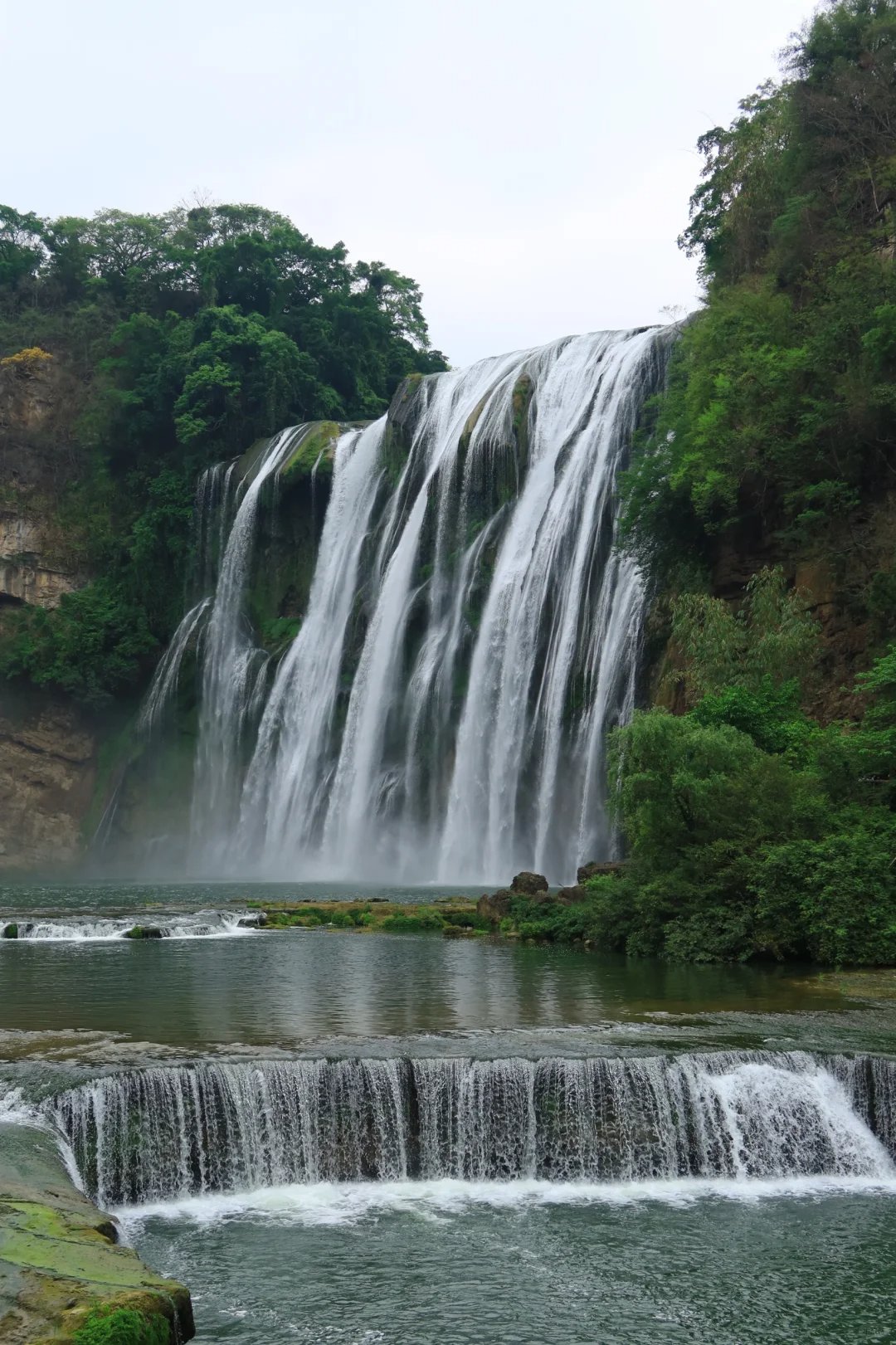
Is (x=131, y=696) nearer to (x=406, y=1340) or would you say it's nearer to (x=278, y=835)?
(x=278, y=835)

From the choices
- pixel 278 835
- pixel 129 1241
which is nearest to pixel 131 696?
pixel 278 835

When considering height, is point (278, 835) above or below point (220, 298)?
below

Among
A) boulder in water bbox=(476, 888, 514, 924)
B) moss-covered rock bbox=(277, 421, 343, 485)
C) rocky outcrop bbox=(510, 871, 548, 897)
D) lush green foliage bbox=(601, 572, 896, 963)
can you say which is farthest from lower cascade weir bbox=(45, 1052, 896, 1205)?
moss-covered rock bbox=(277, 421, 343, 485)

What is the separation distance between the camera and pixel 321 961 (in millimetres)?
19672

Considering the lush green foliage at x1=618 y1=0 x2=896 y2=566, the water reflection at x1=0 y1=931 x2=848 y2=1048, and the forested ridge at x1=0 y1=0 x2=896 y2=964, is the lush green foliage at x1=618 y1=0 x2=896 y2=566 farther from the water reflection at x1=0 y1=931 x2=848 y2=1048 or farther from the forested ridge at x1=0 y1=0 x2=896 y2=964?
the water reflection at x1=0 y1=931 x2=848 y2=1048

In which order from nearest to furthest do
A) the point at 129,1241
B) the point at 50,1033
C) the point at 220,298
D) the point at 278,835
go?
the point at 129,1241 < the point at 50,1033 < the point at 278,835 < the point at 220,298

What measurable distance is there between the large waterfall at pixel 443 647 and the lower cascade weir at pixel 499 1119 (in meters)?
18.6

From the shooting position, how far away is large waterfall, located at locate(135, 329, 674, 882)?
34.2 m

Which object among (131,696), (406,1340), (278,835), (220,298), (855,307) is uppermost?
(220,298)

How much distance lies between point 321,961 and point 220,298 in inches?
1920

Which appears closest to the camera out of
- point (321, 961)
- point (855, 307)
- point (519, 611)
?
point (321, 961)

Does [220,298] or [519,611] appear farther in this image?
[220,298]

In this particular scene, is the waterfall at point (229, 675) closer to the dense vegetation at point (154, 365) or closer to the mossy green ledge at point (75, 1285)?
the dense vegetation at point (154, 365)

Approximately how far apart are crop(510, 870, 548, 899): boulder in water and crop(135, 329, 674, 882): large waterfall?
267 inches
